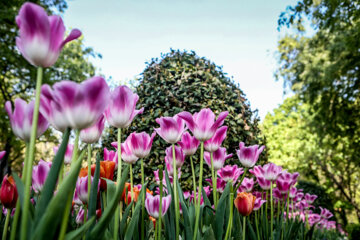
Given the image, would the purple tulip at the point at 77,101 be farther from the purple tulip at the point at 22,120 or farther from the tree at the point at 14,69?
the tree at the point at 14,69

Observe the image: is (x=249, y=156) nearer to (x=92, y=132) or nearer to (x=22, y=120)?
(x=92, y=132)

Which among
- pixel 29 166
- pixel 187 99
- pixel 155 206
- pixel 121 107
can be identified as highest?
pixel 187 99

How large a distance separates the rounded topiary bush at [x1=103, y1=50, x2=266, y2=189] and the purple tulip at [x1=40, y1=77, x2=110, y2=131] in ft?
6.90

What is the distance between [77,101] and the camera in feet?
2.20

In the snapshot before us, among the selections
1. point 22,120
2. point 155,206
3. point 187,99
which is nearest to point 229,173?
point 155,206

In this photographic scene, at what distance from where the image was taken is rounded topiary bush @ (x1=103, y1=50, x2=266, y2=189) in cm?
293

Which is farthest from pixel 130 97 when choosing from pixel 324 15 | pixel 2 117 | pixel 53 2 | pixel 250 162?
pixel 53 2

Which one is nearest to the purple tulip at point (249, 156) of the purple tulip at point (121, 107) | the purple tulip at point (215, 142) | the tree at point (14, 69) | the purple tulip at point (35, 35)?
the purple tulip at point (215, 142)

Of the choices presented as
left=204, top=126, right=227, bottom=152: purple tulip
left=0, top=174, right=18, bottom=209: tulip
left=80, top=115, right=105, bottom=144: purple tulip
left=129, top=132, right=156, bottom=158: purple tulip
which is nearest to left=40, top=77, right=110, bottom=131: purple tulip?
left=80, top=115, right=105, bottom=144: purple tulip

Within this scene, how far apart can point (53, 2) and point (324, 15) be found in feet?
35.8

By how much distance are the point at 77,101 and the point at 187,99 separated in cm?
241

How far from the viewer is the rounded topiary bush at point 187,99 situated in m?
2.93

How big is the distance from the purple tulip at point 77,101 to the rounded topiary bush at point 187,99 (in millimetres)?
2102

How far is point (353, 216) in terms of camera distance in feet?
77.7
